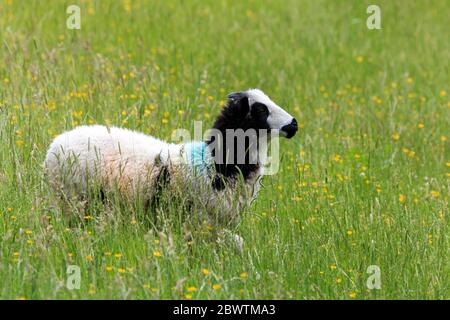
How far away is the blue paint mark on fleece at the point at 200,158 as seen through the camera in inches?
262

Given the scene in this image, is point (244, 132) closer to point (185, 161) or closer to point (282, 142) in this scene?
point (185, 161)

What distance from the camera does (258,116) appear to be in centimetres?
672

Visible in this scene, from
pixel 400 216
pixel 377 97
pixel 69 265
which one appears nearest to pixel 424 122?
pixel 377 97

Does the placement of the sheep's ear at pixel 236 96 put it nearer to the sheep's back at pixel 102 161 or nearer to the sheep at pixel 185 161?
the sheep at pixel 185 161

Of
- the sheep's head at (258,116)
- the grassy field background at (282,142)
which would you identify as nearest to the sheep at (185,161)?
the sheep's head at (258,116)

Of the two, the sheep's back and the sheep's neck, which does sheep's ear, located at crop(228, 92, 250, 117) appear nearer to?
the sheep's neck

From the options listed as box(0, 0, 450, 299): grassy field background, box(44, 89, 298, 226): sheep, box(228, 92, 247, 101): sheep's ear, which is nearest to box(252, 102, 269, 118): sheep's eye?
box(44, 89, 298, 226): sheep

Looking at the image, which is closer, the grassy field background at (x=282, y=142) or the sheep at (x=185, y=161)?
the grassy field background at (x=282, y=142)

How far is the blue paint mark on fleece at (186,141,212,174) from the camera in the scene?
666 centimetres

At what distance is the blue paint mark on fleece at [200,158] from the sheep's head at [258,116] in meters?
0.30

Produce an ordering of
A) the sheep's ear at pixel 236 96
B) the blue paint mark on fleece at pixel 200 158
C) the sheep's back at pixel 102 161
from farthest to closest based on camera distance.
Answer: the sheep's ear at pixel 236 96 → the blue paint mark on fleece at pixel 200 158 → the sheep's back at pixel 102 161

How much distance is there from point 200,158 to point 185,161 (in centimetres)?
12

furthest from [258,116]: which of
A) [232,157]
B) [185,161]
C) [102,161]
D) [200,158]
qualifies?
[102,161]
